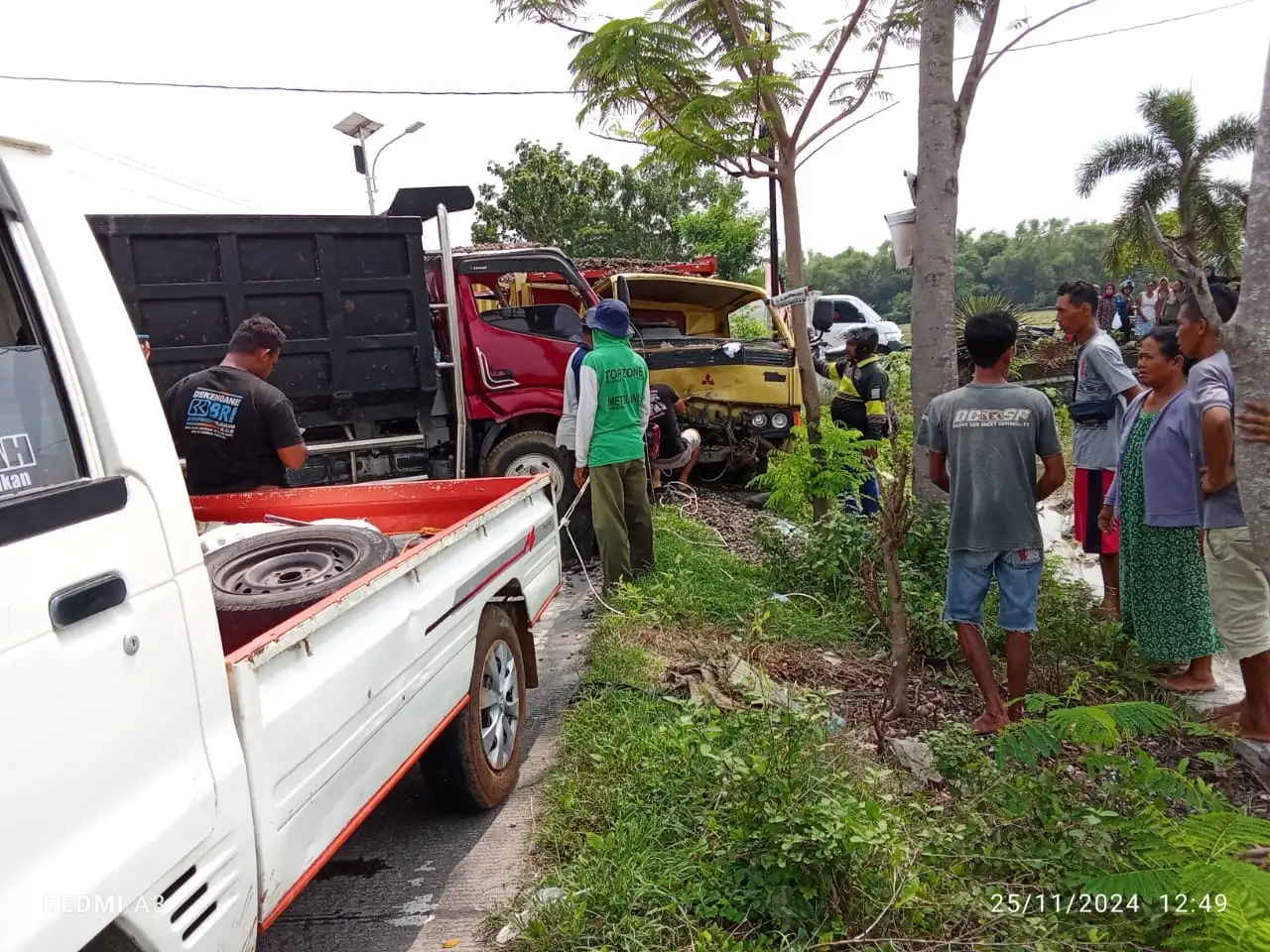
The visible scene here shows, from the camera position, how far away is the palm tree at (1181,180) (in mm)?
19297

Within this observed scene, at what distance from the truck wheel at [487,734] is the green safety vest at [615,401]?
1.98 metres

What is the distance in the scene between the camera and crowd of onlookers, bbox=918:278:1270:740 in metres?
3.54

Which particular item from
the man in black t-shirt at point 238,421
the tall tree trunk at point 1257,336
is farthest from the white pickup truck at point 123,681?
the tall tree trunk at point 1257,336

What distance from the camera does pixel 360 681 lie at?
2158 millimetres

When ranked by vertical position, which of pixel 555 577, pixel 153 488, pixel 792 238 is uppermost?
pixel 792 238

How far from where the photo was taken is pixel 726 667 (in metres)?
4.11

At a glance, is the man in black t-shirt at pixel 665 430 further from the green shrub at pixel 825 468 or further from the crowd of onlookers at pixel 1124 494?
the crowd of onlookers at pixel 1124 494

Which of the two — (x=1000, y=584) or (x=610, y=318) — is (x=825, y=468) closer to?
(x=610, y=318)

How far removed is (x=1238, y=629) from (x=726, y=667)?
7.16 feet

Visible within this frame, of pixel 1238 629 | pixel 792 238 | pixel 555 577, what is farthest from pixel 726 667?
pixel 792 238

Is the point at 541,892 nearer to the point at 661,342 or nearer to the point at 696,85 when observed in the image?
the point at 696,85

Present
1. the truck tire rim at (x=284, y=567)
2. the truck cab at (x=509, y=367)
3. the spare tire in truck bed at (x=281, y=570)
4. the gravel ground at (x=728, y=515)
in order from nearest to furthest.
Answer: the spare tire in truck bed at (x=281, y=570), the truck tire rim at (x=284, y=567), the gravel ground at (x=728, y=515), the truck cab at (x=509, y=367)

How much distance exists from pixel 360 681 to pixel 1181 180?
79.1ft

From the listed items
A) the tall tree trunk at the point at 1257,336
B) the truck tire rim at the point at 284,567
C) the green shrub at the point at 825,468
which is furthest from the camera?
the green shrub at the point at 825,468
